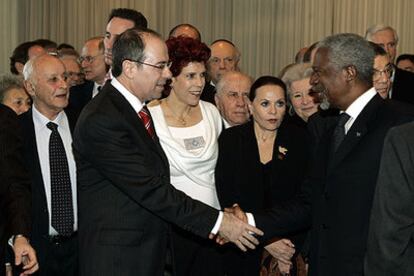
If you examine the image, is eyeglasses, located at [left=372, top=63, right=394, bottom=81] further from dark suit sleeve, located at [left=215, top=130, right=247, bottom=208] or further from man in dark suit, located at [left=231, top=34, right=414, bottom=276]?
Result: man in dark suit, located at [left=231, top=34, right=414, bottom=276]

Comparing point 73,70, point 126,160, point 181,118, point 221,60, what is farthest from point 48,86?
point 221,60

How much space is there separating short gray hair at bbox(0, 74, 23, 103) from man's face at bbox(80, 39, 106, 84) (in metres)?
0.78

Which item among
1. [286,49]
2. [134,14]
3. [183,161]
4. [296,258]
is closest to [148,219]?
[183,161]

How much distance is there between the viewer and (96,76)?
22.7 ft

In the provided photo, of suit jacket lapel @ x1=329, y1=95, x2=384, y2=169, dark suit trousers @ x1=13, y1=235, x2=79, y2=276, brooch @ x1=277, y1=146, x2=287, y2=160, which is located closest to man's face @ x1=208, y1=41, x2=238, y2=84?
brooch @ x1=277, y1=146, x2=287, y2=160

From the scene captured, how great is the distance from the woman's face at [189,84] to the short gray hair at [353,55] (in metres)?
1.46

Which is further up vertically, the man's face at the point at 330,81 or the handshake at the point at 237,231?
the man's face at the point at 330,81

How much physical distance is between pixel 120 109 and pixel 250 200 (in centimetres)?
140

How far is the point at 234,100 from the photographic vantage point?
598cm

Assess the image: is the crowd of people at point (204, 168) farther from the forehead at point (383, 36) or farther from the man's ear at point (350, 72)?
the forehead at point (383, 36)

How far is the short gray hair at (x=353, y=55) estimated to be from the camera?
387cm

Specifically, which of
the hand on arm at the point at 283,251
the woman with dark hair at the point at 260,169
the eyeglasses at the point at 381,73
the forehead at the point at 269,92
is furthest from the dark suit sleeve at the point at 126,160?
the eyeglasses at the point at 381,73

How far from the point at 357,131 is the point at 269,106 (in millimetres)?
1579

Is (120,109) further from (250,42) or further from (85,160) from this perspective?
(250,42)
